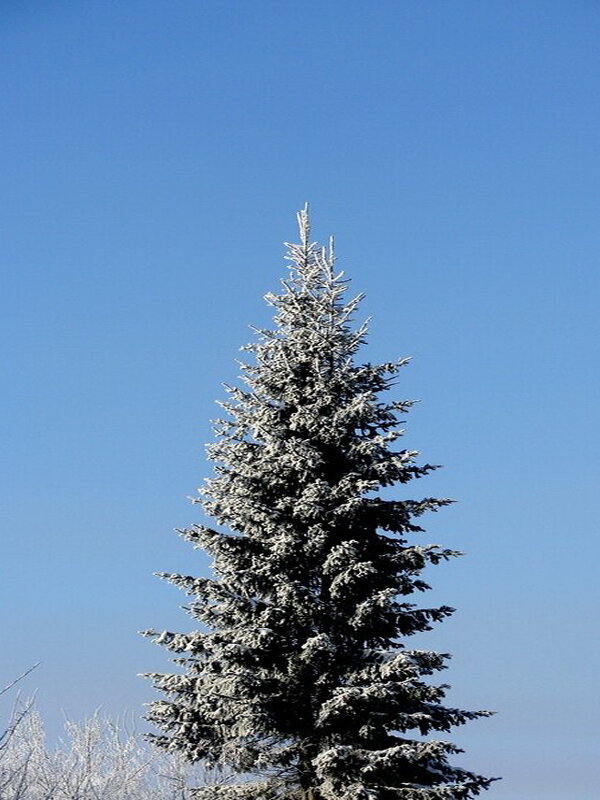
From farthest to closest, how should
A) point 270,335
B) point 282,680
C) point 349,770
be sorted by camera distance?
point 270,335, point 282,680, point 349,770

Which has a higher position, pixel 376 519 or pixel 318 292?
pixel 318 292

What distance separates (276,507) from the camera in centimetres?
2325

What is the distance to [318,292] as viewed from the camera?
26.1 metres

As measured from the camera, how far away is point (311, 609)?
22.1 meters

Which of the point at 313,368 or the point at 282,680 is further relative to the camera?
the point at 313,368

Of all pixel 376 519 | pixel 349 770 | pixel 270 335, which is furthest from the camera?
pixel 270 335

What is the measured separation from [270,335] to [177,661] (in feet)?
28.1

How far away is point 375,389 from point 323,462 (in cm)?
269

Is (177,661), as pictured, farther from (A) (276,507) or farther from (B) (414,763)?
(B) (414,763)

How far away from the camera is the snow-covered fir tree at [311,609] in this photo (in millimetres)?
21375

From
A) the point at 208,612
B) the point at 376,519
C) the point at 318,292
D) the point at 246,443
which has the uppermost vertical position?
the point at 318,292

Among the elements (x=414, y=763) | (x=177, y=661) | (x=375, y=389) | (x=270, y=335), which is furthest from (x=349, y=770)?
(x=270, y=335)

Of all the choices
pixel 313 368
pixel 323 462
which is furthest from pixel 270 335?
pixel 323 462

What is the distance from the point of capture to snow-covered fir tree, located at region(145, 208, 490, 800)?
70.1 ft
